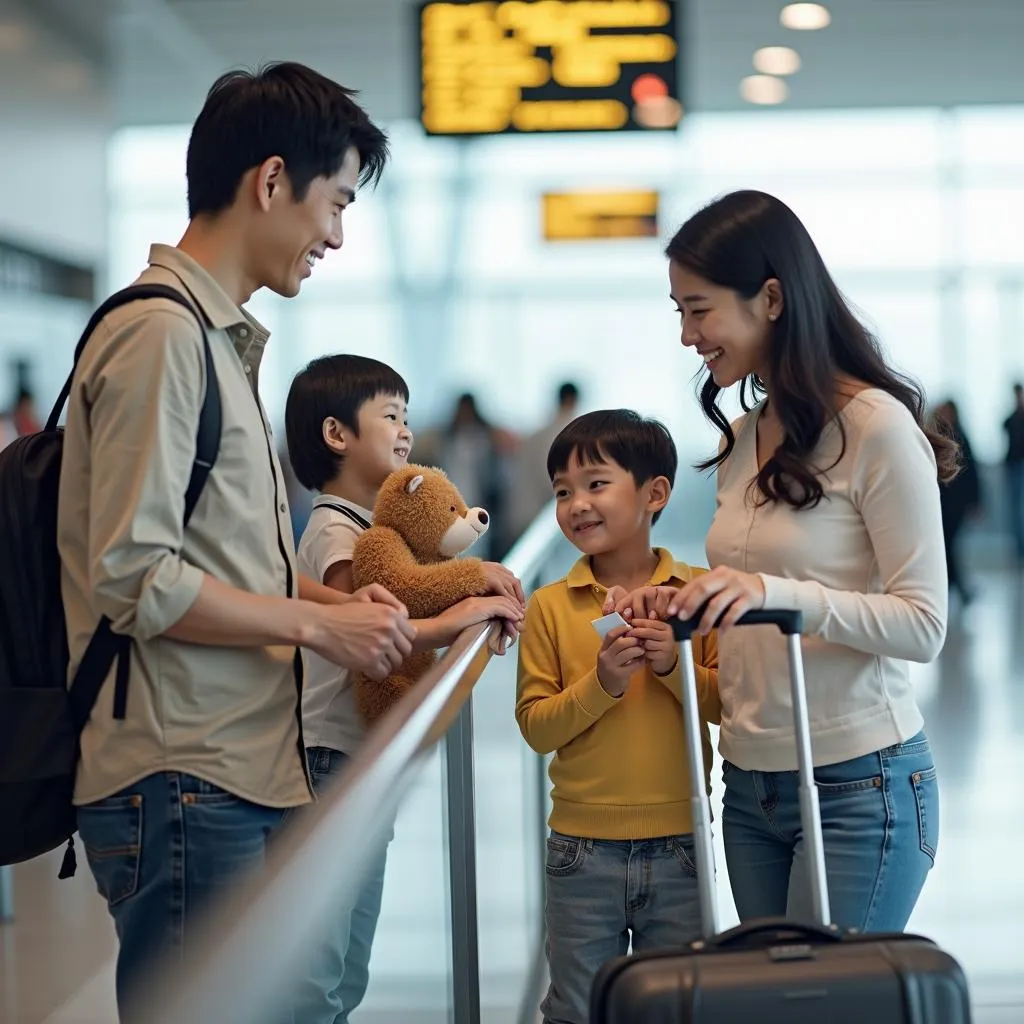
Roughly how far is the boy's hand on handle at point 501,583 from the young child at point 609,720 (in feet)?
0.46

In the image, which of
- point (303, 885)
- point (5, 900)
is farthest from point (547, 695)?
point (5, 900)

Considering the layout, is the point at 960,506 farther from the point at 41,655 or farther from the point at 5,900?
the point at 41,655

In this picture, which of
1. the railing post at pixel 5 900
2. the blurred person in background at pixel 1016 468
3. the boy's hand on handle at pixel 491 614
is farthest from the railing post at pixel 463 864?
the blurred person in background at pixel 1016 468

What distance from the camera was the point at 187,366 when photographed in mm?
1651

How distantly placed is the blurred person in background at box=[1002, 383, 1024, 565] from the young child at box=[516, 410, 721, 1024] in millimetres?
10939

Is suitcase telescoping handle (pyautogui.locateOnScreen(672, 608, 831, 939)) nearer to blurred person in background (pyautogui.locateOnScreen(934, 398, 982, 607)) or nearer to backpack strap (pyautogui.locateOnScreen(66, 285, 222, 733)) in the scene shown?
backpack strap (pyautogui.locateOnScreen(66, 285, 222, 733))

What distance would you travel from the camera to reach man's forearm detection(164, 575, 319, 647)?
5.40 feet

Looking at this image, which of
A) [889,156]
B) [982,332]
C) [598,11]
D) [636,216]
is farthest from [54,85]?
[982,332]

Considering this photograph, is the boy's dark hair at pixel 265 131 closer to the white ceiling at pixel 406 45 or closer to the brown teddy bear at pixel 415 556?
the brown teddy bear at pixel 415 556

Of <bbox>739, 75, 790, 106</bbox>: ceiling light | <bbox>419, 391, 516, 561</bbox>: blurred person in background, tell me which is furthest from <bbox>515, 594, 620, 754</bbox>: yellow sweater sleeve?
<bbox>739, 75, 790, 106</bbox>: ceiling light

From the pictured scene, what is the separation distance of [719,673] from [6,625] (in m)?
1.10

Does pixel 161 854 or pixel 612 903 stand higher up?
pixel 161 854

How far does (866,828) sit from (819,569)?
38 cm

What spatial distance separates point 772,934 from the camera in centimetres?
177
